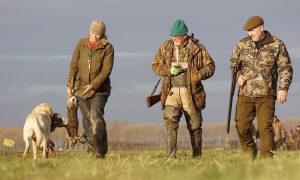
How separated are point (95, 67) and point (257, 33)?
11.0ft

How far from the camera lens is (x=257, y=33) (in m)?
12.6

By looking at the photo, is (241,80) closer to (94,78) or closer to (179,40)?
(179,40)

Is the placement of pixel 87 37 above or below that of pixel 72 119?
above

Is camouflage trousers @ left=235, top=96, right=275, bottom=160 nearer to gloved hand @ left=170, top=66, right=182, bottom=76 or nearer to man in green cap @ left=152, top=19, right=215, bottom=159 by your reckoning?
man in green cap @ left=152, top=19, right=215, bottom=159

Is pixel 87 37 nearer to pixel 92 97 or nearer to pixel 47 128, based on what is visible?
pixel 92 97

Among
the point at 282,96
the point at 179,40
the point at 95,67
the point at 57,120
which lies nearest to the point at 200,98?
the point at 179,40

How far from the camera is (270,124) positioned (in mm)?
12781

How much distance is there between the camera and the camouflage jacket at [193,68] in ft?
45.1

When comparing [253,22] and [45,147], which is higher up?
[253,22]

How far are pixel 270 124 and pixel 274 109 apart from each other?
0.29 meters

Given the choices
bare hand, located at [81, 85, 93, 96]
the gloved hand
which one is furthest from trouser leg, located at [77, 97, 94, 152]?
the gloved hand

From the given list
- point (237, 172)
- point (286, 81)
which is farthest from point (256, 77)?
point (237, 172)

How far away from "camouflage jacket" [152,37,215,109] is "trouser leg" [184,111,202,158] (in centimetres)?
23

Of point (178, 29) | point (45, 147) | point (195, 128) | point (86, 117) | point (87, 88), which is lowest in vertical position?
point (45, 147)
